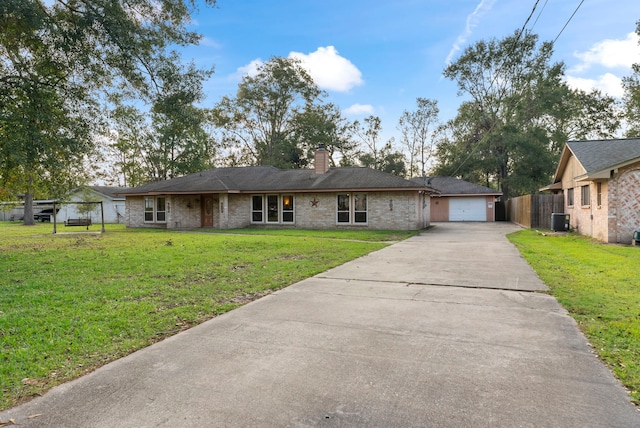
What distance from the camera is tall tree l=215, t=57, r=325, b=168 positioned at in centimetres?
3775

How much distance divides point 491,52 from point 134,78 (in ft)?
119

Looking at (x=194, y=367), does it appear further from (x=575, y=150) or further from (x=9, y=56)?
(x=575, y=150)

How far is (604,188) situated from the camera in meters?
13.4

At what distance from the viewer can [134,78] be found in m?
10.7

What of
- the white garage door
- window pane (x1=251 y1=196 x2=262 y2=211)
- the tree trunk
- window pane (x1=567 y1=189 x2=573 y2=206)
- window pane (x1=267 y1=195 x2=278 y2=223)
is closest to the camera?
window pane (x1=567 y1=189 x2=573 y2=206)

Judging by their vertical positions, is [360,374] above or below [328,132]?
below

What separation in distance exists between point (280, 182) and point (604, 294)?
61.3ft

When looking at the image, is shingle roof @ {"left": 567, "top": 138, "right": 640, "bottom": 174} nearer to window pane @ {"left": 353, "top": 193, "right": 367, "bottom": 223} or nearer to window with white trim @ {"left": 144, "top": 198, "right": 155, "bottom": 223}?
window pane @ {"left": 353, "top": 193, "right": 367, "bottom": 223}

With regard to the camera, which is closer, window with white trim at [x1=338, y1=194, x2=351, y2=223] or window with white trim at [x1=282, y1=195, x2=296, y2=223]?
window with white trim at [x1=338, y1=194, x2=351, y2=223]

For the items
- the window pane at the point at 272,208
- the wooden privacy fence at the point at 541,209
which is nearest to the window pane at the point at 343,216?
the window pane at the point at 272,208

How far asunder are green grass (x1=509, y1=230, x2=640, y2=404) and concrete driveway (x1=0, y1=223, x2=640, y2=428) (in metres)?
0.17

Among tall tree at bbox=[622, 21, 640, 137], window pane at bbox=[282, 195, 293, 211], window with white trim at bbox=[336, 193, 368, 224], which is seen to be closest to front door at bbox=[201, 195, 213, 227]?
window pane at bbox=[282, 195, 293, 211]

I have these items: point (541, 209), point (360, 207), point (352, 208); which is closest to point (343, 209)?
point (352, 208)

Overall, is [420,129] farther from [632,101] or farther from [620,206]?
[620,206]
